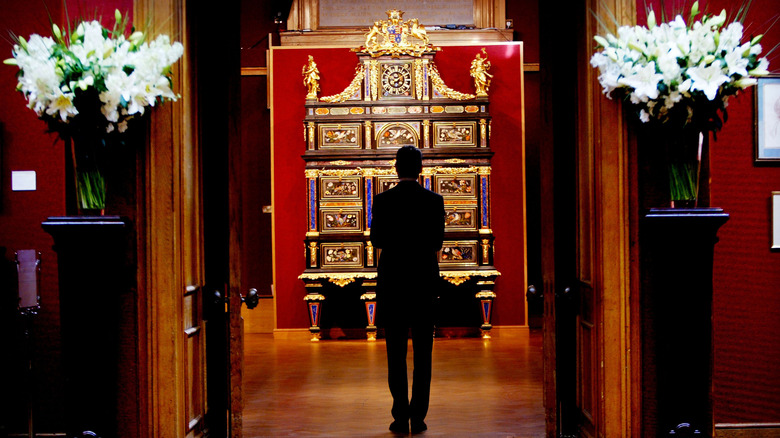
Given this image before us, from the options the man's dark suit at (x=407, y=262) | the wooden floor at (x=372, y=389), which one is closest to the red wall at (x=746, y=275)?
the wooden floor at (x=372, y=389)

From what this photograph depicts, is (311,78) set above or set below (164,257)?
above

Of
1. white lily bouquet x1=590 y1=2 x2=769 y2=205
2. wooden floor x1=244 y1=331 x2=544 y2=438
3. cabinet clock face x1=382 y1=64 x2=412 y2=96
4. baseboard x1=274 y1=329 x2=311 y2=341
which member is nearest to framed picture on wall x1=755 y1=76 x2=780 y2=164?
white lily bouquet x1=590 y1=2 x2=769 y2=205

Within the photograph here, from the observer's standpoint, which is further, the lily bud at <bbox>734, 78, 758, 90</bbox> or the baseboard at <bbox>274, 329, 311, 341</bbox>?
the baseboard at <bbox>274, 329, 311, 341</bbox>

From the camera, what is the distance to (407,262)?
402 centimetres

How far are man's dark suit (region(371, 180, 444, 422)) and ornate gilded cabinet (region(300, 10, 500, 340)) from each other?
3.70 metres

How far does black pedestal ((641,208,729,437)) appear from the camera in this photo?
3025 millimetres

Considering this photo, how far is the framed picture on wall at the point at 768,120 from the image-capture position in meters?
3.72

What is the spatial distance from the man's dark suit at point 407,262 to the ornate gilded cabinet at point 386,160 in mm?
3698

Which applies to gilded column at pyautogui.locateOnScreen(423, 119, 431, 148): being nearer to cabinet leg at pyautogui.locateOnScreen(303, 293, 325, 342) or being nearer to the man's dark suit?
cabinet leg at pyautogui.locateOnScreen(303, 293, 325, 342)

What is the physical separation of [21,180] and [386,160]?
4.42 m

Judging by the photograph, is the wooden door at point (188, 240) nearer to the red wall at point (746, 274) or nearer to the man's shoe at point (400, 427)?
the man's shoe at point (400, 427)

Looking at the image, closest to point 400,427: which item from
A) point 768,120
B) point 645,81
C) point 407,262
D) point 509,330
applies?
point 407,262

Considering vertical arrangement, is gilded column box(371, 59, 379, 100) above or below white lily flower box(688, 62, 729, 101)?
above

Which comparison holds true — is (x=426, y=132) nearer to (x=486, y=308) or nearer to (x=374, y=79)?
(x=374, y=79)
